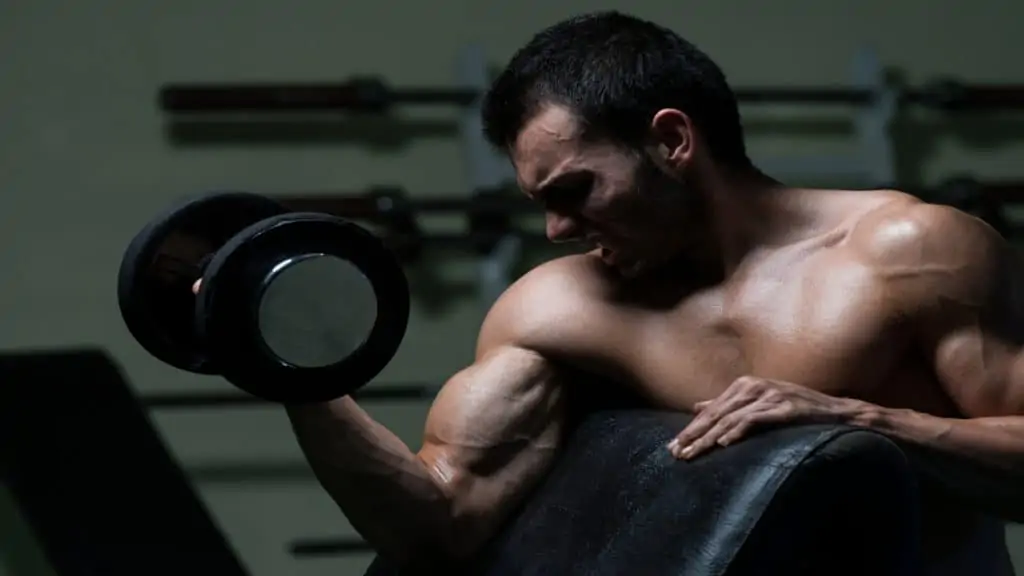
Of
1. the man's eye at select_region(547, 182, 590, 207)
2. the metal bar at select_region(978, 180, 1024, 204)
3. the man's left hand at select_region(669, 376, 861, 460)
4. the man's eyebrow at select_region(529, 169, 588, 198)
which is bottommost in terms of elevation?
the metal bar at select_region(978, 180, 1024, 204)

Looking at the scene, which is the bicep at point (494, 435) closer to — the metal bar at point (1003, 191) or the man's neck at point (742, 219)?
the man's neck at point (742, 219)

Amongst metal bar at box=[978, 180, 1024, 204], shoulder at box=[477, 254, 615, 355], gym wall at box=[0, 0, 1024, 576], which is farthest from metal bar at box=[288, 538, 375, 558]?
metal bar at box=[978, 180, 1024, 204]

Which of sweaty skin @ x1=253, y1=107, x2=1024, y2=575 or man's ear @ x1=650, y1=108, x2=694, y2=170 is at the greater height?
man's ear @ x1=650, y1=108, x2=694, y2=170

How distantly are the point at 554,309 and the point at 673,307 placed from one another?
0.11m

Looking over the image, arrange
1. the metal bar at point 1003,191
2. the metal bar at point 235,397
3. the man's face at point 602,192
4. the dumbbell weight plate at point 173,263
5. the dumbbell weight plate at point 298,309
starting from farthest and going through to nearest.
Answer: the metal bar at point 1003,191 < the metal bar at point 235,397 < the man's face at point 602,192 < the dumbbell weight plate at point 173,263 < the dumbbell weight plate at point 298,309

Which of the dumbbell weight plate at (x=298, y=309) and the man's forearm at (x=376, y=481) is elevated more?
the dumbbell weight plate at (x=298, y=309)

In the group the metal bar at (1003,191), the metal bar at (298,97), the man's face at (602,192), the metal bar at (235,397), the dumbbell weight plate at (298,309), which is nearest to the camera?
the dumbbell weight plate at (298,309)

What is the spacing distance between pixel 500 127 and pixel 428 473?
0.32 m

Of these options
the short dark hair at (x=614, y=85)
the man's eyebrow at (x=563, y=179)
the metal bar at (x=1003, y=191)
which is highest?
the short dark hair at (x=614, y=85)

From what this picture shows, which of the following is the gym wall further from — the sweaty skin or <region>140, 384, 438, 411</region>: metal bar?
the sweaty skin

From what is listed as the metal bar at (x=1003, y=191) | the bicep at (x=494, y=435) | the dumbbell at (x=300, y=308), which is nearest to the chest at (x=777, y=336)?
the bicep at (x=494, y=435)

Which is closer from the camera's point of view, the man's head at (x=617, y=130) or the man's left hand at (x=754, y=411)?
the man's left hand at (x=754, y=411)

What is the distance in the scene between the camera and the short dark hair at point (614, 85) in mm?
1227

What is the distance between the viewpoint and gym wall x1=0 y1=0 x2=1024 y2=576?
2242mm
